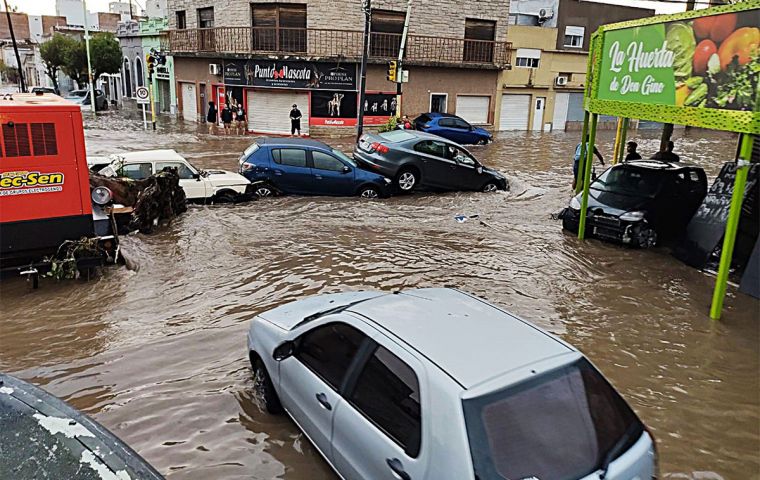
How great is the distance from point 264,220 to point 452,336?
338 inches

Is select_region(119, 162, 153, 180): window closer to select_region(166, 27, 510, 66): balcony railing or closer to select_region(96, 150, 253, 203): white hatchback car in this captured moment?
select_region(96, 150, 253, 203): white hatchback car

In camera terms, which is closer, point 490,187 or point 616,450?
point 616,450

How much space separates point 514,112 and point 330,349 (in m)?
30.3

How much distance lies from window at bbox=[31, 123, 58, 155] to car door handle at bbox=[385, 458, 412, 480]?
683cm

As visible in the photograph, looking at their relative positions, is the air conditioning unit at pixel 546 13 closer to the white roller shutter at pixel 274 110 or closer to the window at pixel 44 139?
the white roller shutter at pixel 274 110

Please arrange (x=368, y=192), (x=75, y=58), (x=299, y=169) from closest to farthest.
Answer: (x=299, y=169), (x=368, y=192), (x=75, y=58)

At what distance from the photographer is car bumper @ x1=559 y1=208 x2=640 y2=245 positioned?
34.4 feet

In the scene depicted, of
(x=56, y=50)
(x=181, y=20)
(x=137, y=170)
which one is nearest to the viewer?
(x=137, y=170)

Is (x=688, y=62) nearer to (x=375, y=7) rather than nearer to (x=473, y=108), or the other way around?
(x=375, y=7)

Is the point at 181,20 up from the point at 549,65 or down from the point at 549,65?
up

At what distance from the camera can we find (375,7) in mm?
26906

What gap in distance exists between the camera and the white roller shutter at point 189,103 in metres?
31.1

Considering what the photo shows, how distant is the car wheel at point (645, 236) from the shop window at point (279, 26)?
19235 millimetres

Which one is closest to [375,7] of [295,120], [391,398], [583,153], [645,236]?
[295,120]
